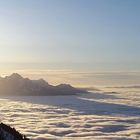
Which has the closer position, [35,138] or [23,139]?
[23,139]

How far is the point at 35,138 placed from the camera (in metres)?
197

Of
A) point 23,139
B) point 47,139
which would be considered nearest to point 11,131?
point 23,139

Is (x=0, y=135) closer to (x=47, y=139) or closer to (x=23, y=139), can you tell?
(x=23, y=139)

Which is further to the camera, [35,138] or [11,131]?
[35,138]

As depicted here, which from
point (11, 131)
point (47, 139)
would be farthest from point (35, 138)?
point (11, 131)

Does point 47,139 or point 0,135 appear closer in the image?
point 0,135

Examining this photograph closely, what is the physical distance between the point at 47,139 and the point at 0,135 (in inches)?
4409

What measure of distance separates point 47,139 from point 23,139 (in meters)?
108

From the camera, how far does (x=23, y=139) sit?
89812 mm

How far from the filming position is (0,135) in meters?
86.4

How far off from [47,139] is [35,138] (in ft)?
15.9

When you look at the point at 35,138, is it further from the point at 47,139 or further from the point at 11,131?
the point at 11,131

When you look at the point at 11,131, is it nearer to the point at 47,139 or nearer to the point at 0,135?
the point at 0,135
